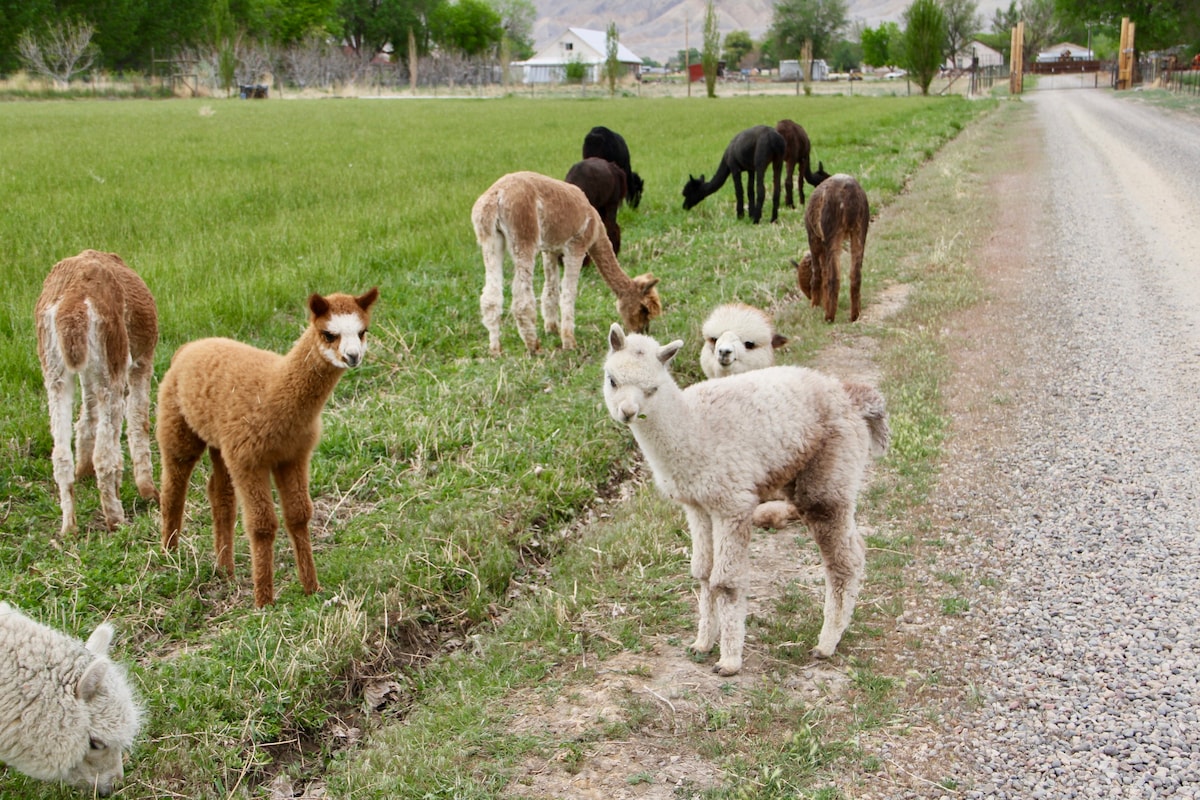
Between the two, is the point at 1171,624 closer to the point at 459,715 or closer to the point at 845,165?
the point at 459,715

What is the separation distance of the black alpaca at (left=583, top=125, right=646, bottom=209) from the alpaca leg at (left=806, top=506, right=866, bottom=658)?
11.4 meters

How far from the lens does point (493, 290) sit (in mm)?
8836

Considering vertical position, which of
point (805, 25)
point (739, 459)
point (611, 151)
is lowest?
point (739, 459)

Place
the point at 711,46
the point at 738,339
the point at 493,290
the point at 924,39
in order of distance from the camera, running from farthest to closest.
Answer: the point at 711,46 < the point at 924,39 < the point at 493,290 < the point at 738,339

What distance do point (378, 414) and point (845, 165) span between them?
56.6 ft

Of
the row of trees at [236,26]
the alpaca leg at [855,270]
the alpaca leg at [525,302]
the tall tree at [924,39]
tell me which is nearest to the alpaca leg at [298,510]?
the alpaca leg at [525,302]

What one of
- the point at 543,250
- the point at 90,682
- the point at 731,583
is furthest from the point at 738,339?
the point at 90,682

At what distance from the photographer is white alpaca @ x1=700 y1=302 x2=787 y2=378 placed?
7379mm

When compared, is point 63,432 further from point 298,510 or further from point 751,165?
point 751,165

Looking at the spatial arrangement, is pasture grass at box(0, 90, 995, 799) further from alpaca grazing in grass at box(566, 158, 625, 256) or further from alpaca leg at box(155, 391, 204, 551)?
alpaca grazing in grass at box(566, 158, 625, 256)

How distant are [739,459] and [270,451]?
232 centimetres

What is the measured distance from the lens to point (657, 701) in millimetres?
4340

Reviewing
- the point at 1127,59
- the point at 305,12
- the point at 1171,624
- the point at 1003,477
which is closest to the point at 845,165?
the point at 1003,477

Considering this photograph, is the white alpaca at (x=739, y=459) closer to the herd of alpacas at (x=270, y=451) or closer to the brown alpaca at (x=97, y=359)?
the herd of alpacas at (x=270, y=451)
